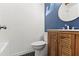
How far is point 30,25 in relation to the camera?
1557 millimetres

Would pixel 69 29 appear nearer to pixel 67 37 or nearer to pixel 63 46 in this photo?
pixel 67 37

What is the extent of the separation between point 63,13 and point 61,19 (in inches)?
3.2

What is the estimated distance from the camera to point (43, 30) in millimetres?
1515

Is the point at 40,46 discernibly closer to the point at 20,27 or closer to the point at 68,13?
the point at 20,27

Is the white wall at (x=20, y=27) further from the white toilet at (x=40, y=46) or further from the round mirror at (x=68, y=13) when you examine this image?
the round mirror at (x=68, y=13)

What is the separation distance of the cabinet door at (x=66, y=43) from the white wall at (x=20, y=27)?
250 mm

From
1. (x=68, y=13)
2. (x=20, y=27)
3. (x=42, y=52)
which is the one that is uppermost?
(x=68, y=13)

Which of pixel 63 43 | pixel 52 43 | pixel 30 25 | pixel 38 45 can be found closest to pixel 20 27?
pixel 30 25

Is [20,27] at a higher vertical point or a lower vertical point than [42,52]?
higher

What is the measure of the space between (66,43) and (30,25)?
19.0 inches

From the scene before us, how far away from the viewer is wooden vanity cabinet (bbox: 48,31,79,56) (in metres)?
1.54

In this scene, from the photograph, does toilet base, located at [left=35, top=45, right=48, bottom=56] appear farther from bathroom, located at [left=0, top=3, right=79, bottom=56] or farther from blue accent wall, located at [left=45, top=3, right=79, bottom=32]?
blue accent wall, located at [left=45, top=3, right=79, bottom=32]

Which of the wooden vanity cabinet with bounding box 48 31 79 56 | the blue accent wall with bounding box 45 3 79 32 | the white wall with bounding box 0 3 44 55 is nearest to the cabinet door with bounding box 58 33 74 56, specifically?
the wooden vanity cabinet with bounding box 48 31 79 56

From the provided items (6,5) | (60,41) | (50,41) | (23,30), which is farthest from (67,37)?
(6,5)
